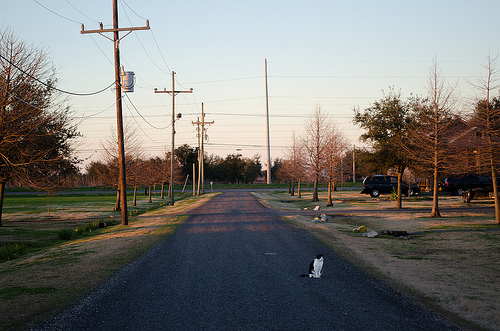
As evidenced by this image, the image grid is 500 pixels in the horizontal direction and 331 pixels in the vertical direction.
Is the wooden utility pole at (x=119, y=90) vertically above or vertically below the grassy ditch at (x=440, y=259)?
above

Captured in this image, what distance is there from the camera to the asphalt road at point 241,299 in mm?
5402

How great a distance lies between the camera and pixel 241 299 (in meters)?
6.54

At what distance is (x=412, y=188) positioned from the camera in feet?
135

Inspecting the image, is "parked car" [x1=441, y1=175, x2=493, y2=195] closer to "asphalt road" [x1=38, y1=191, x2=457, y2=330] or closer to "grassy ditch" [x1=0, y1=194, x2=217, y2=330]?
"grassy ditch" [x1=0, y1=194, x2=217, y2=330]

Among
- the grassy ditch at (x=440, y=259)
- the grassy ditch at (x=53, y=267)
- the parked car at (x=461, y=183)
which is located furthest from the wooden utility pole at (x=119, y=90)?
the parked car at (x=461, y=183)

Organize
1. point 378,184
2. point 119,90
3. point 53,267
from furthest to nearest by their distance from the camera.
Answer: point 378,184 → point 119,90 → point 53,267

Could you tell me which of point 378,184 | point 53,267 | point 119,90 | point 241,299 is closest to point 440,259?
point 241,299

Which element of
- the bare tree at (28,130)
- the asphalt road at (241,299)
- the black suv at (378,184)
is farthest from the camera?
the black suv at (378,184)

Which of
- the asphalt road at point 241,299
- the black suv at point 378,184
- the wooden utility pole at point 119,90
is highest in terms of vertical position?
the wooden utility pole at point 119,90

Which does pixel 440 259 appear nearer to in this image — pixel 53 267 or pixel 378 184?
pixel 53 267

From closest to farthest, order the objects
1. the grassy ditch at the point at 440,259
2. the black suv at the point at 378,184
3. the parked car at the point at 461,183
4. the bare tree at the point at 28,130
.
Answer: the grassy ditch at the point at 440,259 → the bare tree at the point at 28,130 → the parked car at the point at 461,183 → the black suv at the point at 378,184

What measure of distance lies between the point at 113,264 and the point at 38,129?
12696 millimetres

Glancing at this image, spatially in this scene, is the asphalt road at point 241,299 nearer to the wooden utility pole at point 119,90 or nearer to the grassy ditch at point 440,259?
the grassy ditch at point 440,259

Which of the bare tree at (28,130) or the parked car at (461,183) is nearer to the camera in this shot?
the bare tree at (28,130)
